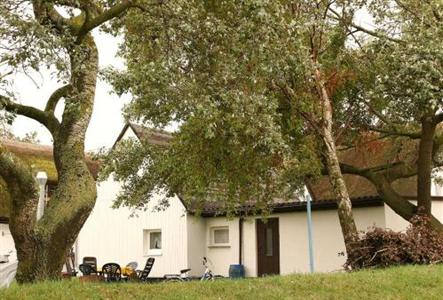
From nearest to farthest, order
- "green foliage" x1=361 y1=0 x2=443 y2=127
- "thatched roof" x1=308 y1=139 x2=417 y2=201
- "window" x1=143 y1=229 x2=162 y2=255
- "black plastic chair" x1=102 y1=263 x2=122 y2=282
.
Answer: "green foliage" x1=361 y1=0 x2=443 y2=127 < "thatched roof" x1=308 y1=139 x2=417 y2=201 < "black plastic chair" x1=102 y1=263 x2=122 y2=282 < "window" x1=143 y1=229 x2=162 y2=255

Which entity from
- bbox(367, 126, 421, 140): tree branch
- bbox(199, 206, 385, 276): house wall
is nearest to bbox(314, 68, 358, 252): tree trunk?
bbox(367, 126, 421, 140): tree branch

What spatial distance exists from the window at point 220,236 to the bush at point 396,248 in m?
12.0

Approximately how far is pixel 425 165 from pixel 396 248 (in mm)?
3690

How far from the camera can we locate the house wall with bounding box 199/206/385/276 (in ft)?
72.1

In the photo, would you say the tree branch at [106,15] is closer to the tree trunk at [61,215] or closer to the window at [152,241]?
the tree trunk at [61,215]

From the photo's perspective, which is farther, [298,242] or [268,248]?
[268,248]

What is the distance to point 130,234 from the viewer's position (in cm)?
2811

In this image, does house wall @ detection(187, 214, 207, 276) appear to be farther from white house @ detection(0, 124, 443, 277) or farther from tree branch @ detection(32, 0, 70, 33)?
tree branch @ detection(32, 0, 70, 33)

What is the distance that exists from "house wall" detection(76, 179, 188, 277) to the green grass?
1517 centimetres

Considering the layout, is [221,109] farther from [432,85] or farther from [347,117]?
[347,117]

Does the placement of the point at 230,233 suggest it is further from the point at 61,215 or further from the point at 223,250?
the point at 61,215

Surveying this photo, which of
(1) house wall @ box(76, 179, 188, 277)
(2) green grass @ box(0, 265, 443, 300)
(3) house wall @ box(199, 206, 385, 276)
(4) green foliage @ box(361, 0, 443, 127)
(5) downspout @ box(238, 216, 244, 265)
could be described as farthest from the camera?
(1) house wall @ box(76, 179, 188, 277)

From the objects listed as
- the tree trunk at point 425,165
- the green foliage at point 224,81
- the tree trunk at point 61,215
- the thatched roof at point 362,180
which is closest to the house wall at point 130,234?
the thatched roof at point 362,180

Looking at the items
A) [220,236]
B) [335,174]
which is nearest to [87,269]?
[220,236]
